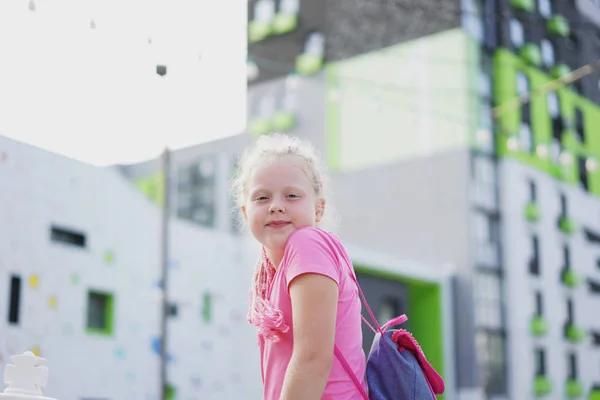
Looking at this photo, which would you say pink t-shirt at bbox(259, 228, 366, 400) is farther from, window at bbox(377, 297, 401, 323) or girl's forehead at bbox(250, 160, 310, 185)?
window at bbox(377, 297, 401, 323)

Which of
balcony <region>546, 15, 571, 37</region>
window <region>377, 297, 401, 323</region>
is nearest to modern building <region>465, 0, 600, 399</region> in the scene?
balcony <region>546, 15, 571, 37</region>

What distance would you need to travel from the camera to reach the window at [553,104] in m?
12.2

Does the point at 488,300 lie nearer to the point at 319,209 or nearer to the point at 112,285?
the point at 112,285

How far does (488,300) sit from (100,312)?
808 cm

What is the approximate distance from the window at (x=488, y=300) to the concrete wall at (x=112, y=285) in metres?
5.25

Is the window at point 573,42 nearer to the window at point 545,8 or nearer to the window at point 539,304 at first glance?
the window at point 545,8

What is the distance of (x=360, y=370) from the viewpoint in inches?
45.8

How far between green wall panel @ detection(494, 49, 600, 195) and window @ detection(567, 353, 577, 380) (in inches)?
99.6

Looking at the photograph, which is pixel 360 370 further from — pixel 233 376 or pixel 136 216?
pixel 233 376

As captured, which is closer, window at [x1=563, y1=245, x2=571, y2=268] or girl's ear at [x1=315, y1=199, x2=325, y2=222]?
girl's ear at [x1=315, y1=199, x2=325, y2=222]

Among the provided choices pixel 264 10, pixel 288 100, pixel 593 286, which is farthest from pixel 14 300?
pixel 593 286

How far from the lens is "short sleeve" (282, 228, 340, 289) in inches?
42.5

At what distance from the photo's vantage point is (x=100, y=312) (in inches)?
196

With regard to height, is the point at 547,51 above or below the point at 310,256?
above
